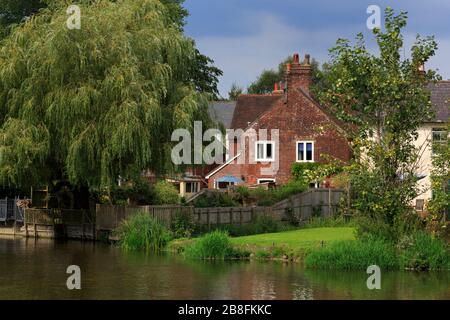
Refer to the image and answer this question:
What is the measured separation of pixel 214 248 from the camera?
2853 cm

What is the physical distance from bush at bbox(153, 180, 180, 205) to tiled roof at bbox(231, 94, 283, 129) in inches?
831

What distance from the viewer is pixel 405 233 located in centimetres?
2636

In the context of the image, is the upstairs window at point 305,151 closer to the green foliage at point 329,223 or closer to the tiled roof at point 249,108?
the tiled roof at point 249,108

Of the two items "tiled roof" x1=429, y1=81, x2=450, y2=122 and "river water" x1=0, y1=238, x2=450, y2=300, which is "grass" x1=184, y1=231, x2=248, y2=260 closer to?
"river water" x1=0, y1=238, x2=450, y2=300

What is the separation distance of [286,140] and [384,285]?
34.7 m

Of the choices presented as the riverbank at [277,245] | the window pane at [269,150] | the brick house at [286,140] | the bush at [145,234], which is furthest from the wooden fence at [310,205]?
the window pane at [269,150]

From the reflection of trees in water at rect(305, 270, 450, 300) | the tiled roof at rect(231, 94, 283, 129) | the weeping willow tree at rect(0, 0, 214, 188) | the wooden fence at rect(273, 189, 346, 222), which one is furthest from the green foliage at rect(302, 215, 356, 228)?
the tiled roof at rect(231, 94, 283, 129)

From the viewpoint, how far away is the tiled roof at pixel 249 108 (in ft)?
214

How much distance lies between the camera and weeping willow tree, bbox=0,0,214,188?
32875mm

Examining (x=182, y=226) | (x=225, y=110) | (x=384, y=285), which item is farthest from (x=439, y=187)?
(x=225, y=110)

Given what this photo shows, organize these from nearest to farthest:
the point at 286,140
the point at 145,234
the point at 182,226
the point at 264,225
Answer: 1. the point at 145,234
2. the point at 182,226
3. the point at 264,225
4. the point at 286,140

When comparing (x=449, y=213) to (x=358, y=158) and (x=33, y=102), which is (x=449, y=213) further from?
(x=33, y=102)

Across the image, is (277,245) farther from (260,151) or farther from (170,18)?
(260,151)

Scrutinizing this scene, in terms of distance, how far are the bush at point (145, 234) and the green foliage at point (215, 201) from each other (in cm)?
690
